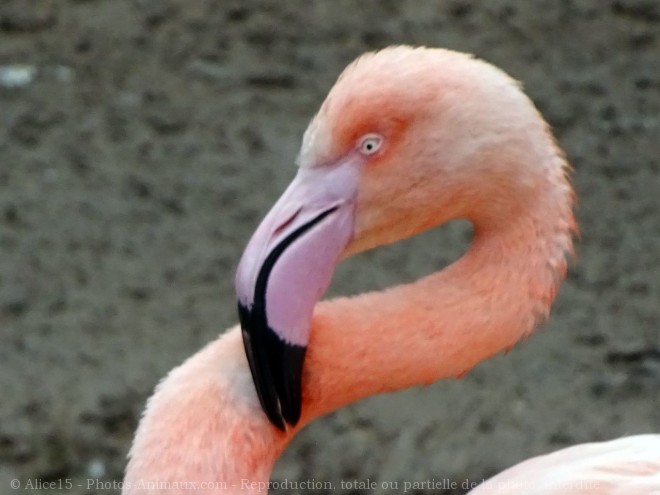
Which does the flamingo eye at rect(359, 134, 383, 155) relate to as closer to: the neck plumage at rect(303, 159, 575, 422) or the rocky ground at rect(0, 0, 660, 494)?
the neck plumage at rect(303, 159, 575, 422)

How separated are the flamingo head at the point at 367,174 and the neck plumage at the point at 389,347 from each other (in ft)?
0.15

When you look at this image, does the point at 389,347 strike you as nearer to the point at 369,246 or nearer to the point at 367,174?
the point at 369,246

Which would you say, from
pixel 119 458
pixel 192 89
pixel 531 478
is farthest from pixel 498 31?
pixel 531 478

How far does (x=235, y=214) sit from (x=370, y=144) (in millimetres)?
1944

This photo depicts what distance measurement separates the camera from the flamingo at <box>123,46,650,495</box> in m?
1.57

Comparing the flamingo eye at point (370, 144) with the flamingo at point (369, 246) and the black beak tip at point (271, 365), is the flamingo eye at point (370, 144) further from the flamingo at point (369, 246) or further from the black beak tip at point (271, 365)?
the black beak tip at point (271, 365)

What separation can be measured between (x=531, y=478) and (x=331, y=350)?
422 millimetres

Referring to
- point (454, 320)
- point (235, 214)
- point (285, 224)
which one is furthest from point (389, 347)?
point (235, 214)

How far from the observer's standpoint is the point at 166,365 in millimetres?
2941

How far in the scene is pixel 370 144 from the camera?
159 cm

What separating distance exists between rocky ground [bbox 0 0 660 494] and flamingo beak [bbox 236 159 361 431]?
45.1 inches

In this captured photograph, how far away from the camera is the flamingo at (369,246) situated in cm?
157

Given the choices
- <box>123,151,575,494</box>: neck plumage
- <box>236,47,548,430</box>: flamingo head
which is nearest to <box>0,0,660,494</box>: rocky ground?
<box>123,151,575,494</box>: neck plumage

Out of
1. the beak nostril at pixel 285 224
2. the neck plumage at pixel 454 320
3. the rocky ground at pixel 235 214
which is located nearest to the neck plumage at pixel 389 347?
the neck plumage at pixel 454 320
